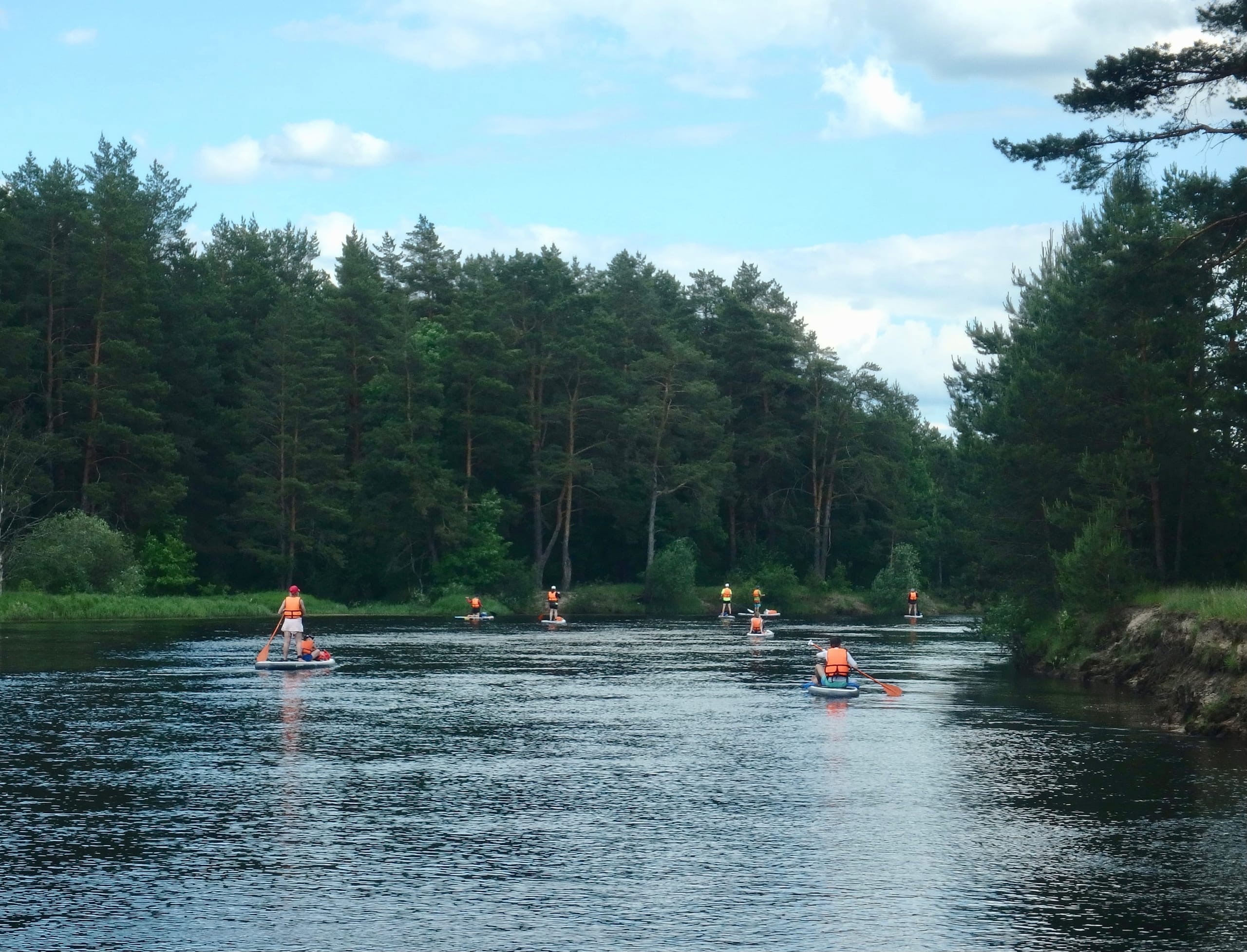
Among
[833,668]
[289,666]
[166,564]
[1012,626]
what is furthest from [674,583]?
[833,668]

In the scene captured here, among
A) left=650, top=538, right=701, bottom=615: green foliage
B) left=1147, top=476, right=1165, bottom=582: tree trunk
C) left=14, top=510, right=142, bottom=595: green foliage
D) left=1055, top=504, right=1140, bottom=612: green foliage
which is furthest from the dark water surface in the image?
left=650, top=538, right=701, bottom=615: green foliage

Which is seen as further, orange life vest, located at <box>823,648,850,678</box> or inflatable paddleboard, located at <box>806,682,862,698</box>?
orange life vest, located at <box>823,648,850,678</box>

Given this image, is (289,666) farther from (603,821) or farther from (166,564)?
(166,564)

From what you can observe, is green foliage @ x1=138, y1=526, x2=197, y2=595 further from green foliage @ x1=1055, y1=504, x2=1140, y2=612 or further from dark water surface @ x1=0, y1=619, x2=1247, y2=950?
green foliage @ x1=1055, y1=504, x2=1140, y2=612

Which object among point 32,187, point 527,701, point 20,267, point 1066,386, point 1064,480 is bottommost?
point 527,701

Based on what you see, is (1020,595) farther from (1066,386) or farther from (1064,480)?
(1066,386)

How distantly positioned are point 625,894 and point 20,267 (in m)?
87.3

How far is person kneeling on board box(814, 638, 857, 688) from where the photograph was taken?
34.9 meters

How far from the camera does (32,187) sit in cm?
10544

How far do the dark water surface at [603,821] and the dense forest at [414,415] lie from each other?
52.4 m

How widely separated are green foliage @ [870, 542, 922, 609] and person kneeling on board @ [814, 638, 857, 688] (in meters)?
70.3

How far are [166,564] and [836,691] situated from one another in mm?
63573

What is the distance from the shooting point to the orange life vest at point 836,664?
34969 mm

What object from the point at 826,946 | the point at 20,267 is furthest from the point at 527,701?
the point at 20,267
